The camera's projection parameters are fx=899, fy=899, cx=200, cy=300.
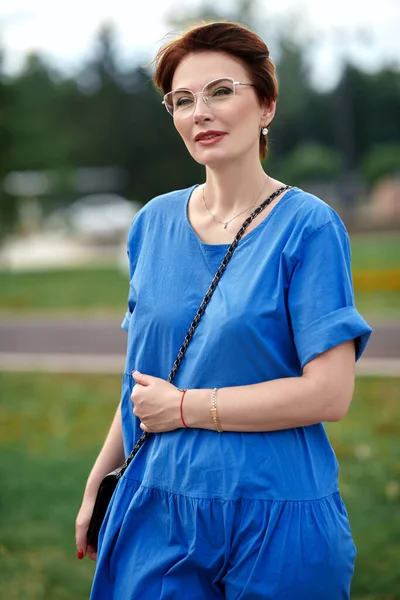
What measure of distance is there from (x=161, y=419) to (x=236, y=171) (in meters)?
0.62

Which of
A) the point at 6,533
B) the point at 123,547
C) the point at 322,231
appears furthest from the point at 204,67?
the point at 6,533

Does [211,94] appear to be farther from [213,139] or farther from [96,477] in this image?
[96,477]

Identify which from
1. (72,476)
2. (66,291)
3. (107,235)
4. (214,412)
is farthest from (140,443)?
(107,235)

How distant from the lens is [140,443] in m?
2.23

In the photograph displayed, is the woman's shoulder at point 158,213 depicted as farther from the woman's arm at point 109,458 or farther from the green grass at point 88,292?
the green grass at point 88,292

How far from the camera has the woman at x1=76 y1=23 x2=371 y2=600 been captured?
1998 millimetres

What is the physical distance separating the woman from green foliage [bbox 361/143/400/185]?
4009 cm

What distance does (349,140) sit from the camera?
44656 millimetres

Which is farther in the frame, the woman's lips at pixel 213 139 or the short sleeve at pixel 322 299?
the woman's lips at pixel 213 139

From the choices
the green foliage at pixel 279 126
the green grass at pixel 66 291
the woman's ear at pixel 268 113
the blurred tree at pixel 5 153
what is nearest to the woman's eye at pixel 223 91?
the woman's ear at pixel 268 113

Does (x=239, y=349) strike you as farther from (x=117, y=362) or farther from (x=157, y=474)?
(x=117, y=362)

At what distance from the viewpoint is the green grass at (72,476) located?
440 cm

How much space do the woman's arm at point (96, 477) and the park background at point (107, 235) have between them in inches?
38.5

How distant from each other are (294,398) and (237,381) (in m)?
0.14
